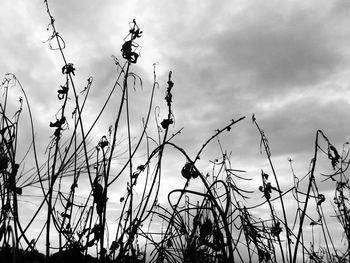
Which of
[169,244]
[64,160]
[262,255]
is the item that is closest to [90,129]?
[64,160]

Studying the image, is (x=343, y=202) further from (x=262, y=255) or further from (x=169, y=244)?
(x=169, y=244)

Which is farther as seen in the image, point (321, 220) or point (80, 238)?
point (321, 220)

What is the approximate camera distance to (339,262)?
316 cm

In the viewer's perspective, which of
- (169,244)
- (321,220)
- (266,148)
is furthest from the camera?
(321,220)

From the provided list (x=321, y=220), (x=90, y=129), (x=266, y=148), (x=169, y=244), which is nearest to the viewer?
(x=90, y=129)

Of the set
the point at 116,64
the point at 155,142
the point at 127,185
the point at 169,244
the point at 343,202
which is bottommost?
the point at 169,244

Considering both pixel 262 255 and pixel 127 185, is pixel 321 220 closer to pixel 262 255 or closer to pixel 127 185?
pixel 262 255

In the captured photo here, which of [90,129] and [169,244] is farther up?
[90,129]

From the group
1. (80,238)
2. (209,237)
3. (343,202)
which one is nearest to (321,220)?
(343,202)

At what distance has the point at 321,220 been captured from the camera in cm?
365

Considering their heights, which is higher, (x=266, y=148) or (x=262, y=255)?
(x=266, y=148)

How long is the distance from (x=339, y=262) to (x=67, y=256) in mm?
2215

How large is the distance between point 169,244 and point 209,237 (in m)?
0.36

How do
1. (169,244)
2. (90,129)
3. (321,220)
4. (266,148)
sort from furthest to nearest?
(321,220)
(266,148)
(169,244)
(90,129)
